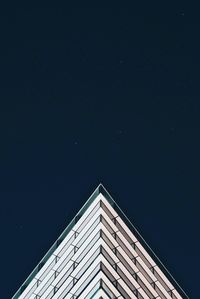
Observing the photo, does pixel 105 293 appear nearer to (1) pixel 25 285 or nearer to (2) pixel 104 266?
(2) pixel 104 266

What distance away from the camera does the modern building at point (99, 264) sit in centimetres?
6159

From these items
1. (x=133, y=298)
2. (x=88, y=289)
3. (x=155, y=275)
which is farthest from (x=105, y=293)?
→ (x=155, y=275)

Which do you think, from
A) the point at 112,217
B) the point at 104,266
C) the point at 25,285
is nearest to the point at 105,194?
the point at 112,217

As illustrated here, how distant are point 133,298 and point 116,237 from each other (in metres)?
4.33

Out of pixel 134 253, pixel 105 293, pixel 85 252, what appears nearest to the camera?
pixel 105 293

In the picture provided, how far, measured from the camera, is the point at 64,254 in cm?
6744

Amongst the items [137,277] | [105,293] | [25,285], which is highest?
[25,285]

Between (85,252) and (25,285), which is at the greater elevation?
(25,285)

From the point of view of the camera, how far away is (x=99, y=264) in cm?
6088

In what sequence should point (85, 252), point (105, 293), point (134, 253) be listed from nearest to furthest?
point (105, 293) < point (85, 252) < point (134, 253)

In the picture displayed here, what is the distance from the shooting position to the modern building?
61594 millimetres

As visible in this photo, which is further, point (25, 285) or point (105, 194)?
point (25, 285)

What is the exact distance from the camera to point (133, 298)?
64.4 m

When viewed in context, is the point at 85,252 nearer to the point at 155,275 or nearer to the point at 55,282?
the point at 55,282
